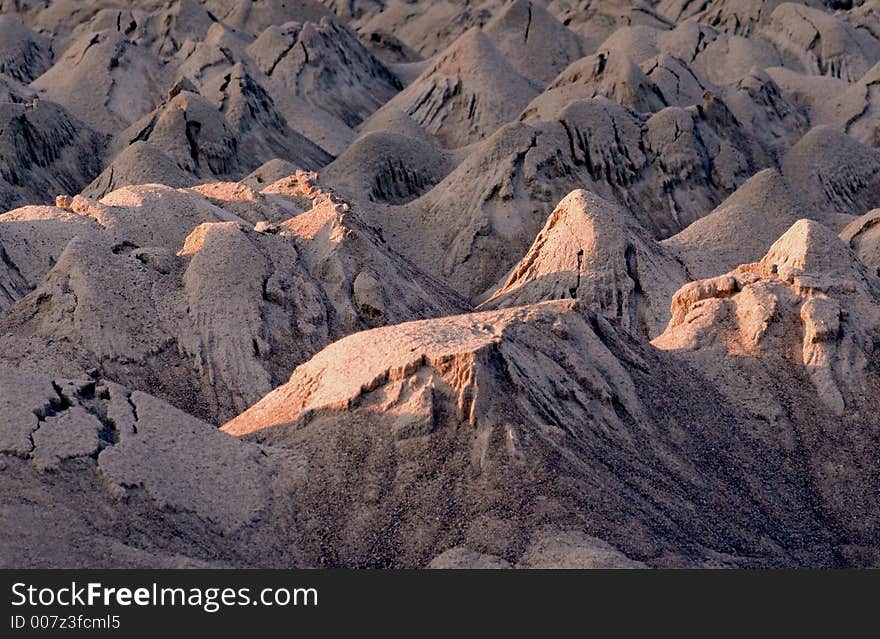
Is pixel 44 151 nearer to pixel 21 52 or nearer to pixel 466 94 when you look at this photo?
pixel 466 94

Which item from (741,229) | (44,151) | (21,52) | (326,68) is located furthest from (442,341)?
(21,52)

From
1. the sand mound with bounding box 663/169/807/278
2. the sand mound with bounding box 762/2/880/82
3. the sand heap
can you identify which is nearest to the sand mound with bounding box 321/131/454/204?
the sand heap

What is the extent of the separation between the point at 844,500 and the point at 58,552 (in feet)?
24.9

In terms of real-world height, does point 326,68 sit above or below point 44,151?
below

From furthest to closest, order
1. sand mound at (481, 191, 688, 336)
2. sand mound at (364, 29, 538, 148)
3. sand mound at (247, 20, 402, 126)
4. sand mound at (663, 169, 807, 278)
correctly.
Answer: sand mound at (247, 20, 402, 126), sand mound at (364, 29, 538, 148), sand mound at (663, 169, 807, 278), sand mound at (481, 191, 688, 336)

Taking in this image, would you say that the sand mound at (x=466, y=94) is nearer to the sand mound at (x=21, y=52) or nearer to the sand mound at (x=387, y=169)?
the sand mound at (x=387, y=169)

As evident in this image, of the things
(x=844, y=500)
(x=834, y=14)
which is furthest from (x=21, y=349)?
(x=834, y=14)

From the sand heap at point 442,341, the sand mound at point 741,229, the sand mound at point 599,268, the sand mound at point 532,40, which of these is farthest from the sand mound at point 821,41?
the sand mound at point 599,268

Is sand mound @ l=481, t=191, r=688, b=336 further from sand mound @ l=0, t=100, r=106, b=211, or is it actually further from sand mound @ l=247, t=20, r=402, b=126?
sand mound @ l=247, t=20, r=402, b=126

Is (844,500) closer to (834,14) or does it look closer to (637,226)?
(637,226)

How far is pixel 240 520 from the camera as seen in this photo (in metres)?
14.7

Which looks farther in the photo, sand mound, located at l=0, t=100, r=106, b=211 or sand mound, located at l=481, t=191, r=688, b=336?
sand mound, located at l=0, t=100, r=106, b=211

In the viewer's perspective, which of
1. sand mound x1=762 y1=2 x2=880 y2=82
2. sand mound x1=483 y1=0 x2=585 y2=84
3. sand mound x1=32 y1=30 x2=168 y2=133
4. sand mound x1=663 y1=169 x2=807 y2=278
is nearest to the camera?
sand mound x1=663 y1=169 x2=807 y2=278

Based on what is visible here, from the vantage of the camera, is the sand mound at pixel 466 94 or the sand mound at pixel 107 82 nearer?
the sand mound at pixel 107 82
